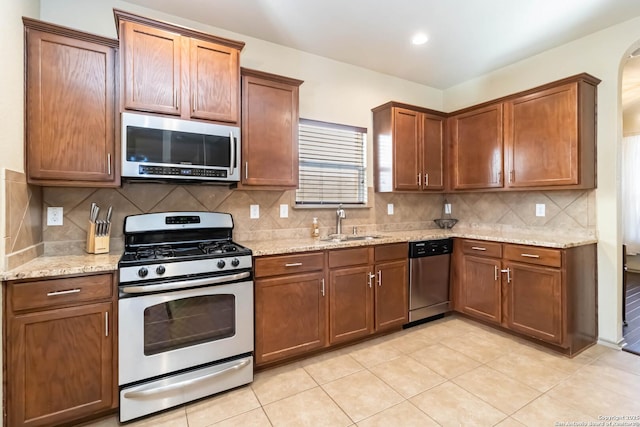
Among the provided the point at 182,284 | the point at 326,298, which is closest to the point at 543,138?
the point at 326,298

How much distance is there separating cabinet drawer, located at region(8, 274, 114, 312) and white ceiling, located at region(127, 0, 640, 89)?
209 cm

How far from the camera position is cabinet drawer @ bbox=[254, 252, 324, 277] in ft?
7.47

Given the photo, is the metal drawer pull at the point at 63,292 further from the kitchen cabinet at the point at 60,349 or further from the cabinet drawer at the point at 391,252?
the cabinet drawer at the point at 391,252

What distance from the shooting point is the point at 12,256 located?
1.67 m

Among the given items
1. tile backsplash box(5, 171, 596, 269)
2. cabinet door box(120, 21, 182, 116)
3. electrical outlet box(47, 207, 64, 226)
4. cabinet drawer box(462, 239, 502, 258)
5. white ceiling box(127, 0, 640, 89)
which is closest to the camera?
tile backsplash box(5, 171, 596, 269)

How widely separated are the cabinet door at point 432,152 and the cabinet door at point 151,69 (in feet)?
8.57

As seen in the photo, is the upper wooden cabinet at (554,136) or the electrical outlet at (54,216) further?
the upper wooden cabinet at (554,136)

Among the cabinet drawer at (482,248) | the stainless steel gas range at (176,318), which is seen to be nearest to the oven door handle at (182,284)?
the stainless steel gas range at (176,318)

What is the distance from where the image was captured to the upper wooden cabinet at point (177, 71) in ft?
6.66

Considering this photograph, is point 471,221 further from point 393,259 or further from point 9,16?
point 9,16

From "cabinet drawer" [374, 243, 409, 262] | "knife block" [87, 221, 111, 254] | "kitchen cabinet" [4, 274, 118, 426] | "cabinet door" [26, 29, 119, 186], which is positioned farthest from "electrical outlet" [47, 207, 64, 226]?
"cabinet drawer" [374, 243, 409, 262]

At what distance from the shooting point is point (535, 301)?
2693mm

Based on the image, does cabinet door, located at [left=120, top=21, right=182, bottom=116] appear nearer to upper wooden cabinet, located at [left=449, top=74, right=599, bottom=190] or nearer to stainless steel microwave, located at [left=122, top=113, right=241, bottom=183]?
stainless steel microwave, located at [left=122, top=113, right=241, bottom=183]

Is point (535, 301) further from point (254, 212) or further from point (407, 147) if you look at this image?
point (254, 212)
